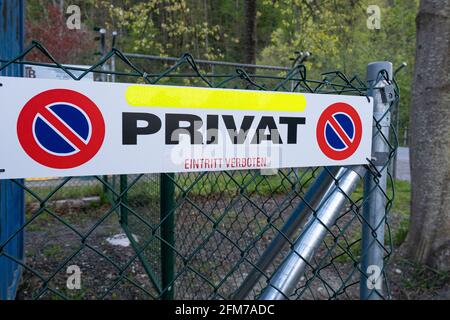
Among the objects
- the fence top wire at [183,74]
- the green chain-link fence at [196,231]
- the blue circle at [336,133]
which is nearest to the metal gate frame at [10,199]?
the green chain-link fence at [196,231]

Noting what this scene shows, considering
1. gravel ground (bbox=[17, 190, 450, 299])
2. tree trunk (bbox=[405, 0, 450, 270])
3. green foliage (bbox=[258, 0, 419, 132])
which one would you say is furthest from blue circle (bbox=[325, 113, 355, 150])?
green foliage (bbox=[258, 0, 419, 132])

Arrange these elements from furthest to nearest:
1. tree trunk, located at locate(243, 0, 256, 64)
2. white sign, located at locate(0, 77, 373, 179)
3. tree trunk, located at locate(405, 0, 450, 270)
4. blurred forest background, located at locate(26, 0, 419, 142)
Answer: blurred forest background, located at locate(26, 0, 419, 142) < tree trunk, located at locate(243, 0, 256, 64) < tree trunk, located at locate(405, 0, 450, 270) < white sign, located at locate(0, 77, 373, 179)

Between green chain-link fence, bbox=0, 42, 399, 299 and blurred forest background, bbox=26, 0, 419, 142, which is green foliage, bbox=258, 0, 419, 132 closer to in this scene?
blurred forest background, bbox=26, 0, 419, 142

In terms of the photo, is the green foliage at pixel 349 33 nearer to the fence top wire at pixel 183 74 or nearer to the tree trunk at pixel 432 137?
the tree trunk at pixel 432 137

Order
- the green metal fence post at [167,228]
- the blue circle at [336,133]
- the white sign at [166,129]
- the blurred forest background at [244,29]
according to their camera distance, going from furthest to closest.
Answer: the blurred forest background at [244,29] < the green metal fence post at [167,228] < the blue circle at [336,133] < the white sign at [166,129]

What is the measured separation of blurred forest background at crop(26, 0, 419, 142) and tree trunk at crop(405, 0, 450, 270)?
16.6ft

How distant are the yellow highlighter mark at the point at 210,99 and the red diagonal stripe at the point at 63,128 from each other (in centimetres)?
15

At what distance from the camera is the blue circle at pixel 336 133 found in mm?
1217

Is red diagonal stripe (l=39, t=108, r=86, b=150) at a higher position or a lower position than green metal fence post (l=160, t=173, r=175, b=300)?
higher

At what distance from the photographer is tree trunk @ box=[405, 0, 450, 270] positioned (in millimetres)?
3301

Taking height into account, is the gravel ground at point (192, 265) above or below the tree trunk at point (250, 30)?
A: below

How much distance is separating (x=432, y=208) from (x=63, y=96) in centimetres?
339

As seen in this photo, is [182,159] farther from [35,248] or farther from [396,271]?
Result: [35,248]

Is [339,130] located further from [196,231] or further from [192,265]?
[192,265]
